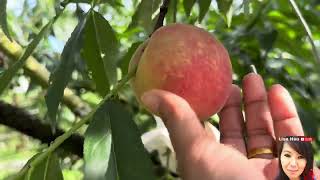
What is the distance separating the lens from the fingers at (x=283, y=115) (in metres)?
1.19

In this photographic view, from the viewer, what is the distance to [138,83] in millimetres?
1089

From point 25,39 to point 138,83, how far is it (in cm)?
138

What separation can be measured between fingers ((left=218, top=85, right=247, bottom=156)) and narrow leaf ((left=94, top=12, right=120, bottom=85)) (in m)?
0.24

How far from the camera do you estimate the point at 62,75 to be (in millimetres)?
1188

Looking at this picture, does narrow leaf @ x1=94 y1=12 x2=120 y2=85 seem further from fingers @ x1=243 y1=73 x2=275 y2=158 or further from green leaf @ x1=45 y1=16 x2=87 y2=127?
fingers @ x1=243 y1=73 x2=275 y2=158

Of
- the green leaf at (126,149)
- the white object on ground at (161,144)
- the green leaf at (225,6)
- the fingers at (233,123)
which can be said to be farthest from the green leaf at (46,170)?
the white object on ground at (161,144)

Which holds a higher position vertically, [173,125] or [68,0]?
[68,0]

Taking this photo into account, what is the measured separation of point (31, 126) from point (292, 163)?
105cm

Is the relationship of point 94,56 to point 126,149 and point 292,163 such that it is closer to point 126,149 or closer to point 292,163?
point 126,149

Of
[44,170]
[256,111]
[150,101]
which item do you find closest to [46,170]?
[44,170]

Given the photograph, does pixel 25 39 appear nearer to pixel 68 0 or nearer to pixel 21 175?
pixel 68 0

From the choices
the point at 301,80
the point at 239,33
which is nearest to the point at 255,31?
the point at 239,33

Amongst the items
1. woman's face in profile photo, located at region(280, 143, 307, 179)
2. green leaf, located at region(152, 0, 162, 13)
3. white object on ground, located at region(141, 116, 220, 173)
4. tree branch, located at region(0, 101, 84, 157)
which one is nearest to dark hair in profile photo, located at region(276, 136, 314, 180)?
woman's face in profile photo, located at region(280, 143, 307, 179)

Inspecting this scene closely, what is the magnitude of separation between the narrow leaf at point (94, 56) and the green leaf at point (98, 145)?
8.9 inches
